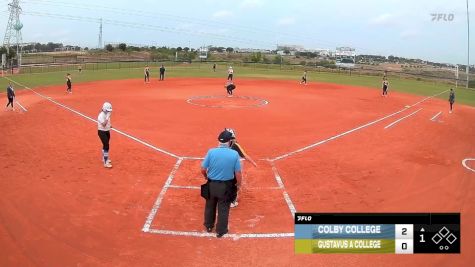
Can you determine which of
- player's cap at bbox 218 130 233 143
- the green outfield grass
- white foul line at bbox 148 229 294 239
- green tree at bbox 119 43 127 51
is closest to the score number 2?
white foul line at bbox 148 229 294 239

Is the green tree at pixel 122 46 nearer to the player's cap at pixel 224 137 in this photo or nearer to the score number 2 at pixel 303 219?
the player's cap at pixel 224 137

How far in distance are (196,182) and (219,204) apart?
11.2 feet

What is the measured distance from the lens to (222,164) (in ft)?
25.5

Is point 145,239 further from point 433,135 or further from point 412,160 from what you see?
point 433,135

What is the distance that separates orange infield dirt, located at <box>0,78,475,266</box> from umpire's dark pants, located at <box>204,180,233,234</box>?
308 millimetres

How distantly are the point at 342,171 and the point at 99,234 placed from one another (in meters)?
7.66

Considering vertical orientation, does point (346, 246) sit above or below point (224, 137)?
below

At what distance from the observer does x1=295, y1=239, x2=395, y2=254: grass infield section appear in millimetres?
7262

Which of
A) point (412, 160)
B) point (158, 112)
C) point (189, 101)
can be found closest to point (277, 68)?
point (189, 101)

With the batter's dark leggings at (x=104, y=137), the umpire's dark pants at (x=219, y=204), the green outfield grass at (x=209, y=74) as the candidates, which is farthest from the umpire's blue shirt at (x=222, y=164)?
the green outfield grass at (x=209, y=74)

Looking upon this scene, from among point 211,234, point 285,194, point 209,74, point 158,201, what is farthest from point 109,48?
point 211,234
